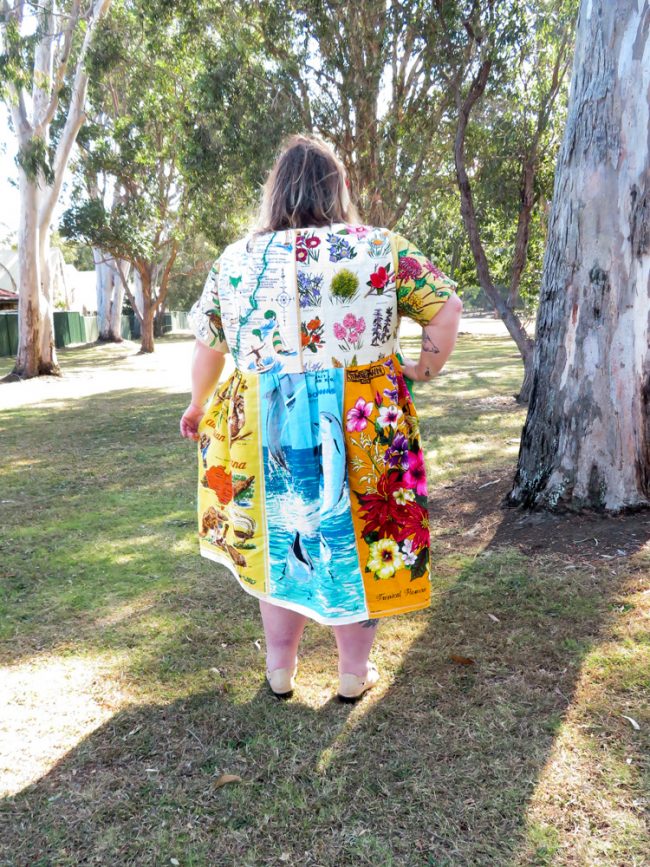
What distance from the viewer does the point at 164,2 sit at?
1214 centimetres

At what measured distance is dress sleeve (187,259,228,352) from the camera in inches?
93.7

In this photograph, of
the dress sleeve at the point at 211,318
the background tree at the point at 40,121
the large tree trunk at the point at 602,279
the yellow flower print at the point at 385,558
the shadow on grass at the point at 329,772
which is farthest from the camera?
the background tree at the point at 40,121

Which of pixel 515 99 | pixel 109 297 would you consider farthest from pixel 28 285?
pixel 109 297

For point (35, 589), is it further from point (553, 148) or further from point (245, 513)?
point (553, 148)

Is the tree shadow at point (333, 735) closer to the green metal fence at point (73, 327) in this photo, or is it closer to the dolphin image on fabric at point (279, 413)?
the dolphin image on fabric at point (279, 413)

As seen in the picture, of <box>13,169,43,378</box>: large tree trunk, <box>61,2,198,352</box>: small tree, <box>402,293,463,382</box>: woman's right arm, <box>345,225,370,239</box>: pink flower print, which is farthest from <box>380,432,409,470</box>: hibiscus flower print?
<box>61,2,198,352</box>: small tree

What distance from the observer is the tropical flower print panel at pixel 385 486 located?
220cm

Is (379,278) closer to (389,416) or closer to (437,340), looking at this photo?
(437,340)

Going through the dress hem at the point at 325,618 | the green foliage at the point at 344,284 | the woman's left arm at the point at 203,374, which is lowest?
the dress hem at the point at 325,618

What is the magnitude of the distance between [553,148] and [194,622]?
10144 millimetres

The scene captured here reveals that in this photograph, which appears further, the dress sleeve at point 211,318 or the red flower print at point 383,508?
the dress sleeve at point 211,318

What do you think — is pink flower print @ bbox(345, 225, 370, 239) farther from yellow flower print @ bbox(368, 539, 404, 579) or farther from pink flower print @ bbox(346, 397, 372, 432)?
yellow flower print @ bbox(368, 539, 404, 579)

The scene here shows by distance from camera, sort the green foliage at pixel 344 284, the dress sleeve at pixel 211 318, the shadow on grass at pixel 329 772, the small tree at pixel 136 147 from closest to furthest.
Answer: the shadow on grass at pixel 329 772 < the green foliage at pixel 344 284 < the dress sleeve at pixel 211 318 < the small tree at pixel 136 147

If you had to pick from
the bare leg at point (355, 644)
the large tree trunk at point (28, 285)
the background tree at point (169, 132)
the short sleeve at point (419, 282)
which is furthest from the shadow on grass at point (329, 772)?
the large tree trunk at point (28, 285)
